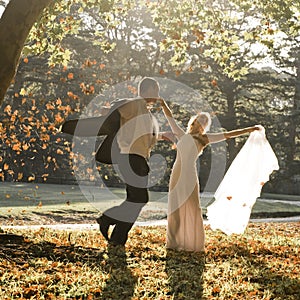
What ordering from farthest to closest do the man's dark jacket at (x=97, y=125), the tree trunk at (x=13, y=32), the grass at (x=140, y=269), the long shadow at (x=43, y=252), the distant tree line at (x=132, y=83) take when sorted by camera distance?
the distant tree line at (x=132, y=83) < the man's dark jacket at (x=97, y=125) < the long shadow at (x=43, y=252) < the tree trunk at (x=13, y=32) < the grass at (x=140, y=269)

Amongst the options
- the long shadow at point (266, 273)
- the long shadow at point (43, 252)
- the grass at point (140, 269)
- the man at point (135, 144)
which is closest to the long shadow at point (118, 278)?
the grass at point (140, 269)

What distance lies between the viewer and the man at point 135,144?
8125mm

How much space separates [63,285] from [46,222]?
29.1 ft

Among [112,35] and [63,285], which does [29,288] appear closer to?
[63,285]

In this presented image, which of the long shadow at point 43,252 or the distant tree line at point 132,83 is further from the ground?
the distant tree line at point 132,83

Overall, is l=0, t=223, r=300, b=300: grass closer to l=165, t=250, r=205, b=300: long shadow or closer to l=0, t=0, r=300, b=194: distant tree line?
l=165, t=250, r=205, b=300: long shadow

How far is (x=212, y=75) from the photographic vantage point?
3488cm

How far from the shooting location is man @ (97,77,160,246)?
26.7 ft

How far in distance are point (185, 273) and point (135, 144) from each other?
2.03 metres

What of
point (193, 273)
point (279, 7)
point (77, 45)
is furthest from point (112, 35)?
point (193, 273)

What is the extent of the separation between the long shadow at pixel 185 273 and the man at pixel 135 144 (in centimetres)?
91

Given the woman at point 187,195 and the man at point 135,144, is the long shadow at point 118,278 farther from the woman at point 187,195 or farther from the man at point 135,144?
the woman at point 187,195

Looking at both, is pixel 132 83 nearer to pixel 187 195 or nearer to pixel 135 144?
pixel 187 195

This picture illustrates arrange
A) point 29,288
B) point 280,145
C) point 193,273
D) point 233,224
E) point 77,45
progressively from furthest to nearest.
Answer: point 280,145
point 77,45
point 233,224
point 193,273
point 29,288
